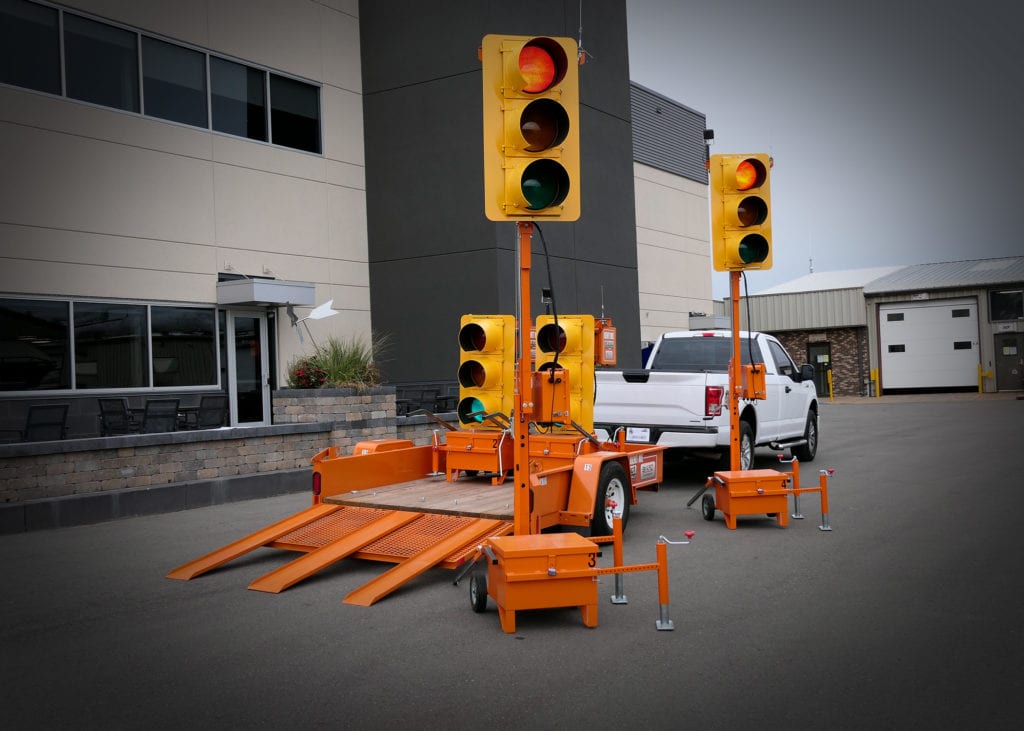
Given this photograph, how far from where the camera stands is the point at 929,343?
4106 centimetres

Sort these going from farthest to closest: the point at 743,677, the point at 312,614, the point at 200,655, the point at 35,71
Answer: the point at 35,71, the point at 312,614, the point at 200,655, the point at 743,677

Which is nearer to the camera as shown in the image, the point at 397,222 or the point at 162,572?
the point at 162,572

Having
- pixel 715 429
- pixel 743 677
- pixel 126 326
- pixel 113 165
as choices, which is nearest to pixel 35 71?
pixel 113 165

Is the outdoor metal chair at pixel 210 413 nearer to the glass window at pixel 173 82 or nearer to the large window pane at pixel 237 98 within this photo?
the glass window at pixel 173 82

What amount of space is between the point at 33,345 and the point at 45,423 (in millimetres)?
3845

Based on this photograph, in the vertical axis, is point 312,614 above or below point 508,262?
below

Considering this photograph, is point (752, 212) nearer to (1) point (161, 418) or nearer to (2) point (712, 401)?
(2) point (712, 401)

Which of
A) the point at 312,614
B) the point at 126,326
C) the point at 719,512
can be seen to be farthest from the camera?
the point at 126,326

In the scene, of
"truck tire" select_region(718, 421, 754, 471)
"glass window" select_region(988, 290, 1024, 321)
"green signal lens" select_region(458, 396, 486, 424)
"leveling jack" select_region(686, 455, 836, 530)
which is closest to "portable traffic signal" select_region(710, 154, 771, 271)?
"leveling jack" select_region(686, 455, 836, 530)

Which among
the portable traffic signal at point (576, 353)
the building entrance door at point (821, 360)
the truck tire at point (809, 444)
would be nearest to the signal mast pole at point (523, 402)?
the portable traffic signal at point (576, 353)

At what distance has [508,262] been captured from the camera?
19781mm

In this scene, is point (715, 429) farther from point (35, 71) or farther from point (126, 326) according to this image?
point (35, 71)

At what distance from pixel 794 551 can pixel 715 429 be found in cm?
388

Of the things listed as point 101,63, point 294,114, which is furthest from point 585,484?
point 294,114
